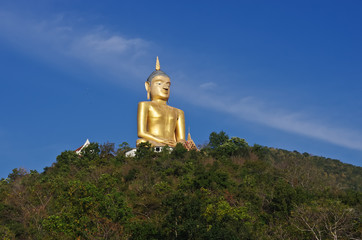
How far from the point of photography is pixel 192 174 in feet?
85.4

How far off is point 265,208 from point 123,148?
39.1 feet

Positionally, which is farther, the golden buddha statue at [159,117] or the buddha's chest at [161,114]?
the buddha's chest at [161,114]

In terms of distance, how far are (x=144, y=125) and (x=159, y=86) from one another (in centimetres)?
268

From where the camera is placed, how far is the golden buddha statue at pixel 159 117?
32094mm

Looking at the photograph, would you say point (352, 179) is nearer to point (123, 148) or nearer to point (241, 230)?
point (123, 148)

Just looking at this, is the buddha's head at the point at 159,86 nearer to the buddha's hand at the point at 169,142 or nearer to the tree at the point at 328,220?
the buddha's hand at the point at 169,142

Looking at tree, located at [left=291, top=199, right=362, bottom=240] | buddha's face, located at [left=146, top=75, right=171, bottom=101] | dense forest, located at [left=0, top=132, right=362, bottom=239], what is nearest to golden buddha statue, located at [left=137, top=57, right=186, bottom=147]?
buddha's face, located at [left=146, top=75, right=171, bottom=101]

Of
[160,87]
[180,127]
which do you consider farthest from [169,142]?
[160,87]

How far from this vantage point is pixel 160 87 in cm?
3312

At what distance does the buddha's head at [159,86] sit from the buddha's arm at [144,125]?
1084 millimetres

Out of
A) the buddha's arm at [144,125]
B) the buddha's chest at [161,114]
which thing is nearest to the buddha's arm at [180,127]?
the buddha's chest at [161,114]

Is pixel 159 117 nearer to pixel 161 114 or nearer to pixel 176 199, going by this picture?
pixel 161 114

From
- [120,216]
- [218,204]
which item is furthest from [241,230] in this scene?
[120,216]

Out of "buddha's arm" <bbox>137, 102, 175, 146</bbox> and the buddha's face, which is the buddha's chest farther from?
the buddha's face
